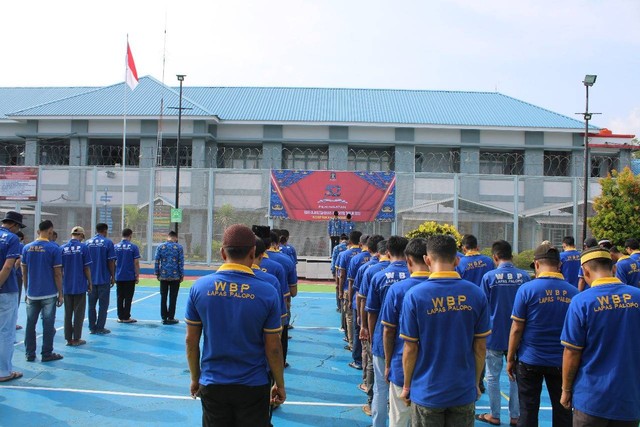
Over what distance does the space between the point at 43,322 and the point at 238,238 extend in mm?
5261

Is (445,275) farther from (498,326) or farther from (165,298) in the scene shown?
(165,298)

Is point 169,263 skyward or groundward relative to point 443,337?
groundward

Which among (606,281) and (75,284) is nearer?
(606,281)

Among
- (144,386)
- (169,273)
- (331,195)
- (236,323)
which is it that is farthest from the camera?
(331,195)

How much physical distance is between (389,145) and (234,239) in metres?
24.7

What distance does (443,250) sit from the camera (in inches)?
130

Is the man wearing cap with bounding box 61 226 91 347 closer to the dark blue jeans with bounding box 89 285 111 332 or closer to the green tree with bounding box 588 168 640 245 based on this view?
the dark blue jeans with bounding box 89 285 111 332

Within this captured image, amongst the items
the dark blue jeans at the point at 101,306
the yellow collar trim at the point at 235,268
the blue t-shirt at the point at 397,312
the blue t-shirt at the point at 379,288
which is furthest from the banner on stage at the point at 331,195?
the yellow collar trim at the point at 235,268

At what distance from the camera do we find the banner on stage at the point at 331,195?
63.9ft

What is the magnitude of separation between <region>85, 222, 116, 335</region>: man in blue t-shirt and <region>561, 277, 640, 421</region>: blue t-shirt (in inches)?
313

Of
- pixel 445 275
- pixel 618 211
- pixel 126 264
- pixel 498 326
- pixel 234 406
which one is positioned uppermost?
pixel 618 211

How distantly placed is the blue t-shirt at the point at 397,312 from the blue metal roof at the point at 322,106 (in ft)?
77.5

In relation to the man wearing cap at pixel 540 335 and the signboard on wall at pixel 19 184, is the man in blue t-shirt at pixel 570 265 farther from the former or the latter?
the signboard on wall at pixel 19 184

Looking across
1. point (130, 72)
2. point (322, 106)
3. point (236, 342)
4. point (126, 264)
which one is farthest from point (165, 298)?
point (322, 106)
